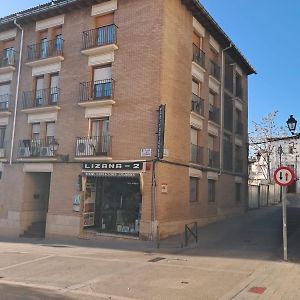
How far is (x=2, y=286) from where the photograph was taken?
9.22 meters

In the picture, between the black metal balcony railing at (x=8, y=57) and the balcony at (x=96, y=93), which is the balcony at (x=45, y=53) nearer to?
the black metal balcony railing at (x=8, y=57)

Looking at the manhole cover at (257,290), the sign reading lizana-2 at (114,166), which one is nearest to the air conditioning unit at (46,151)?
the sign reading lizana-2 at (114,166)

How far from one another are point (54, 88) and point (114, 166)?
6.39 meters

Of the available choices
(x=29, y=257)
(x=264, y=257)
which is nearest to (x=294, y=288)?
(x=264, y=257)

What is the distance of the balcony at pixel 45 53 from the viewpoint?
70.3 ft

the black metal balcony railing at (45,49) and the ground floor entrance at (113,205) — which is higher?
the black metal balcony railing at (45,49)

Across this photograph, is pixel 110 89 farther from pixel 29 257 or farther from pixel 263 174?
pixel 263 174

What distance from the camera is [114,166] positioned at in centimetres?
1839

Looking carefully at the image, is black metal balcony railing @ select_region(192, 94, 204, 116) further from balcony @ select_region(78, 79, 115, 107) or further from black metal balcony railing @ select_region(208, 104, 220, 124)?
balcony @ select_region(78, 79, 115, 107)

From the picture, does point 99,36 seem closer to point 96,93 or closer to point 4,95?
point 96,93

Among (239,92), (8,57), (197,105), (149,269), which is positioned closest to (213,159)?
(197,105)

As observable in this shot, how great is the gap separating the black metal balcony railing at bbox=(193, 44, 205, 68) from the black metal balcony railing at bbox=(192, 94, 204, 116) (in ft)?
6.58

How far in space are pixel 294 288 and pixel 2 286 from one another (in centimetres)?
670

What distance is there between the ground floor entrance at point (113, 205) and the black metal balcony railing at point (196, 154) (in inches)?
162
